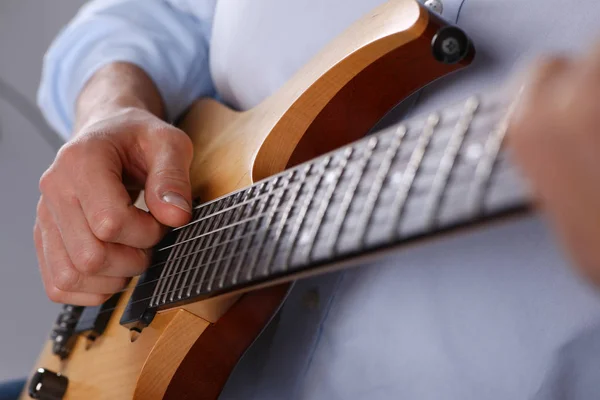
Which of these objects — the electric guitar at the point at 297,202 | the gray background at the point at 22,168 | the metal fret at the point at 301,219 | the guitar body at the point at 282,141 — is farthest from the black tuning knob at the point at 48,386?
the gray background at the point at 22,168

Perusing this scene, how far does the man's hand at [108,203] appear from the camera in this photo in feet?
1.84

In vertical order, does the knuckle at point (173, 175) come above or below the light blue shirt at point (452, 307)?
below

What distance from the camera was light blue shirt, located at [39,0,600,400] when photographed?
0.43 meters

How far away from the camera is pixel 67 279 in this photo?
0.62 metres

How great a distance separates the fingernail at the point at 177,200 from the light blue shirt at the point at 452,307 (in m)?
0.13

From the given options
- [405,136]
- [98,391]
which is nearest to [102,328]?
[98,391]

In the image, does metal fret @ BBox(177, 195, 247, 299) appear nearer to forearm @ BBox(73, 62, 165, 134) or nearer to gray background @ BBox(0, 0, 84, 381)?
forearm @ BBox(73, 62, 165, 134)

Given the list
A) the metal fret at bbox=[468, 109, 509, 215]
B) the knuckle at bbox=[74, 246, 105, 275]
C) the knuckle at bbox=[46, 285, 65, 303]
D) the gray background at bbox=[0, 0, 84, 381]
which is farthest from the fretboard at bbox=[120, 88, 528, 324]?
the gray background at bbox=[0, 0, 84, 381]

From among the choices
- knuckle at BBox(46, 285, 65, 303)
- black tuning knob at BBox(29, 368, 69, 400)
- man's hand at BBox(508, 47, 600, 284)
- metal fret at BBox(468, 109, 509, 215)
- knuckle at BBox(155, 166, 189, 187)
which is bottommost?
black tuning knob at BBox(29, 368, 69, 400)

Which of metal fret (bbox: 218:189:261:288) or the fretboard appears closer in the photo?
the fretboard

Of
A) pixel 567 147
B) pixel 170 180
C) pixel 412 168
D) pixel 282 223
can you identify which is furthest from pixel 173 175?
pixel 567 147

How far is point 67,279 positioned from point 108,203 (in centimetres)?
11

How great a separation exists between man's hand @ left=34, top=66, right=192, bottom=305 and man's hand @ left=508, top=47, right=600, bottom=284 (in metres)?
0.38

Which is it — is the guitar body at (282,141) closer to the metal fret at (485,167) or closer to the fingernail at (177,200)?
the fingernail at (177,200)
